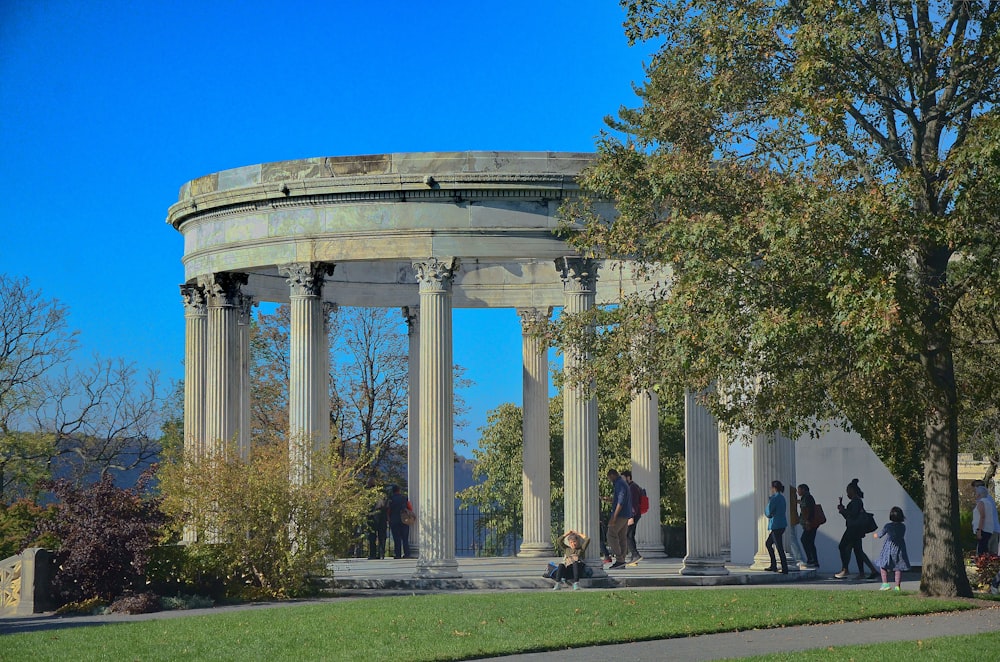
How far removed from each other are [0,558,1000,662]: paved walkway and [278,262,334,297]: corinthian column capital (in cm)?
855

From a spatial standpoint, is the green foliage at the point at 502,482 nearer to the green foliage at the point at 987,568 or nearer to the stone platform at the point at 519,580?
the stone platform at the point at 519,580

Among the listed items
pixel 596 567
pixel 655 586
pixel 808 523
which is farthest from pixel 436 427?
pixel 808 523

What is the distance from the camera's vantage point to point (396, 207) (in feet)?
132

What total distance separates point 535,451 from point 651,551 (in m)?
5.68

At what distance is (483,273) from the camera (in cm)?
5344

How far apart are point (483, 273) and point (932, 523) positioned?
80.4 feet

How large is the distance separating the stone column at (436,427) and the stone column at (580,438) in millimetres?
3365

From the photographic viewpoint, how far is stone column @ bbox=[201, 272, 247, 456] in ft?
146

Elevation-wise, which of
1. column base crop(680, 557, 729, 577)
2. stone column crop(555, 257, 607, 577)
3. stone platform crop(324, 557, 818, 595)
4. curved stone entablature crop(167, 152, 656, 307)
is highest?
curved stone entablature crop(167, 152, 656, 307)

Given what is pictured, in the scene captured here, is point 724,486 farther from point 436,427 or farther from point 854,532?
point 436,427

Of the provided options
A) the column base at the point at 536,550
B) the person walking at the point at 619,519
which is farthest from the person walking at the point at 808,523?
the column base at the point at 536,550

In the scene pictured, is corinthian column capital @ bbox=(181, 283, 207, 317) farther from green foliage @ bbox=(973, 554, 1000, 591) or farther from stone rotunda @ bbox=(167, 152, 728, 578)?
green foliage @ bbox=(973, 554, 1000, 591)

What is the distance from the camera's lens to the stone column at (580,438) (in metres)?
40.0

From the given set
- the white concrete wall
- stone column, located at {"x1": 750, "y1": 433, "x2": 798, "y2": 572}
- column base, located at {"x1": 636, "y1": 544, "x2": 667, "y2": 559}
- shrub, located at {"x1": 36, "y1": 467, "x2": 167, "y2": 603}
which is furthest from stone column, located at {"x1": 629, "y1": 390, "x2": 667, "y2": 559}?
shrub, located at {"x1": 36, "y1": 467, "x2": 167, "y2": 603}
